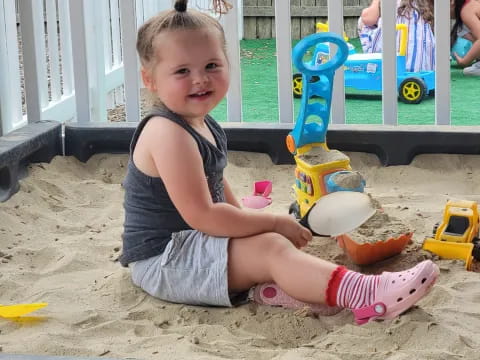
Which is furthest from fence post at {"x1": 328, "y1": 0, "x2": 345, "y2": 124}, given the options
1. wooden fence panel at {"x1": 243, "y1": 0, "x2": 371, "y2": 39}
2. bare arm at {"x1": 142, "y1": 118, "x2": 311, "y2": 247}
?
wooden fence panel at {"x1": 243, "y1": 0, "x2": 371, "y2": 39}

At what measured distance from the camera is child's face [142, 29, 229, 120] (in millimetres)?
1906

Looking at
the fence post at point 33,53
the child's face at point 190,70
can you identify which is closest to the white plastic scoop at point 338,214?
the child's face at point 190,70

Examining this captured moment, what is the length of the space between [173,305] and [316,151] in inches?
28.7

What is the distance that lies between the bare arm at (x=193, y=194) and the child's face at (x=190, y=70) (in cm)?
7

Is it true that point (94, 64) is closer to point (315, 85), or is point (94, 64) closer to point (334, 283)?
point (315, 85)

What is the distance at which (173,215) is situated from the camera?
2002 millimetres

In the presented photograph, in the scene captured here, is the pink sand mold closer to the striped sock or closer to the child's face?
the child's face

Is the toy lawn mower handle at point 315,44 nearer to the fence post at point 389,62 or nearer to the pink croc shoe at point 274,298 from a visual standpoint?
the pink croc shoe at point 274,298

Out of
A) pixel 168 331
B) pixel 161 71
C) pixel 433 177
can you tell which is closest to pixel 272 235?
pixel 168 331

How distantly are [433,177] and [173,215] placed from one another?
1.31 meters

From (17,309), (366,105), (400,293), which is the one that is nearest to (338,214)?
(400,293)

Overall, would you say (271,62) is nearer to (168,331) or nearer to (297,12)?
(297,12)

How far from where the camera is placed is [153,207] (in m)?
2.00

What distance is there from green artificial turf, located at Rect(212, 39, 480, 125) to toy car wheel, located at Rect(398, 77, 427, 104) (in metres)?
0.04
